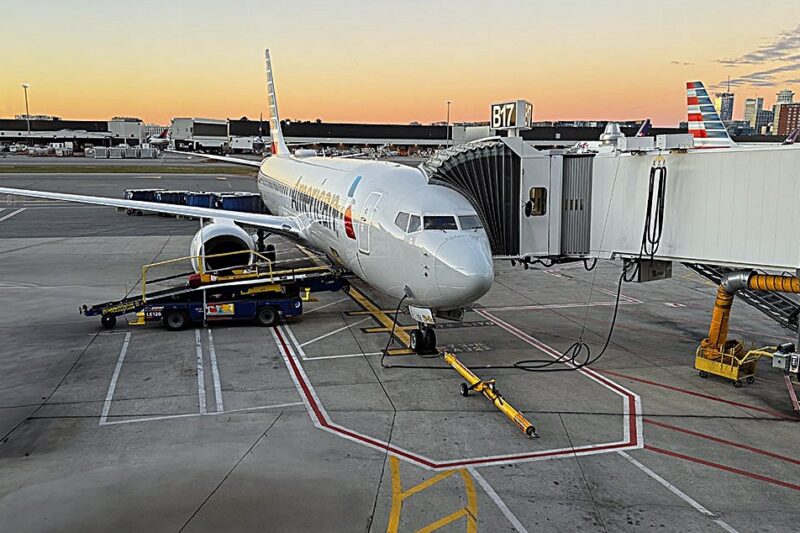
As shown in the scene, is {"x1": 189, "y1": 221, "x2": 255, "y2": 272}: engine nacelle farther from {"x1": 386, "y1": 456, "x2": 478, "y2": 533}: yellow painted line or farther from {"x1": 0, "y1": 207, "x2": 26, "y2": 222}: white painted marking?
{"x1": 0, "y1": 207, "x2": 26, "y2": 222}: white painted marking

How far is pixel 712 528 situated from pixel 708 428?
4107 mm

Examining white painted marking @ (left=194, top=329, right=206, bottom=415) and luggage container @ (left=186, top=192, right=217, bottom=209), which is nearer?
white painted marking @ (left=194, top=329, right=206, bottom=415)

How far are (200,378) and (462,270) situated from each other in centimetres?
691

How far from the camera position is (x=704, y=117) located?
1484 inches

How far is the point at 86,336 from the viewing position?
1847 centimetres

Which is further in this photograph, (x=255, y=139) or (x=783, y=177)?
(x=255, y=139)

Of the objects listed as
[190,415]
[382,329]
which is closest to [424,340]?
[382,329]

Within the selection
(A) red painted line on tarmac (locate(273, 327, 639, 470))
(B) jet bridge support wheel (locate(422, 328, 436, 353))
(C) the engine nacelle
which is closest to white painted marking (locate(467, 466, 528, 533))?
(A) red painted line on tarmac (locate(273, 327, 639, 470))

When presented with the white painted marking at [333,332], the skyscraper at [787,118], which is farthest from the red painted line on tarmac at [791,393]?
the skyscraper at [787,118]

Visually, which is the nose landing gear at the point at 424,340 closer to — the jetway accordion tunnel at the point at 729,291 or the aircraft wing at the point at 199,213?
the jetway accordion tunnel at the point at 729,291

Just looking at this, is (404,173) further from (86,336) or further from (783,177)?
(86,336)

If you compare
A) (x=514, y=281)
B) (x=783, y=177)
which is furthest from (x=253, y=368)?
(x=514, y=281)

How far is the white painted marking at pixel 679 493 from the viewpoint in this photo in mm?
9234

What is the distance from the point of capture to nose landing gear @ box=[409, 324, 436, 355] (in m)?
17.0
